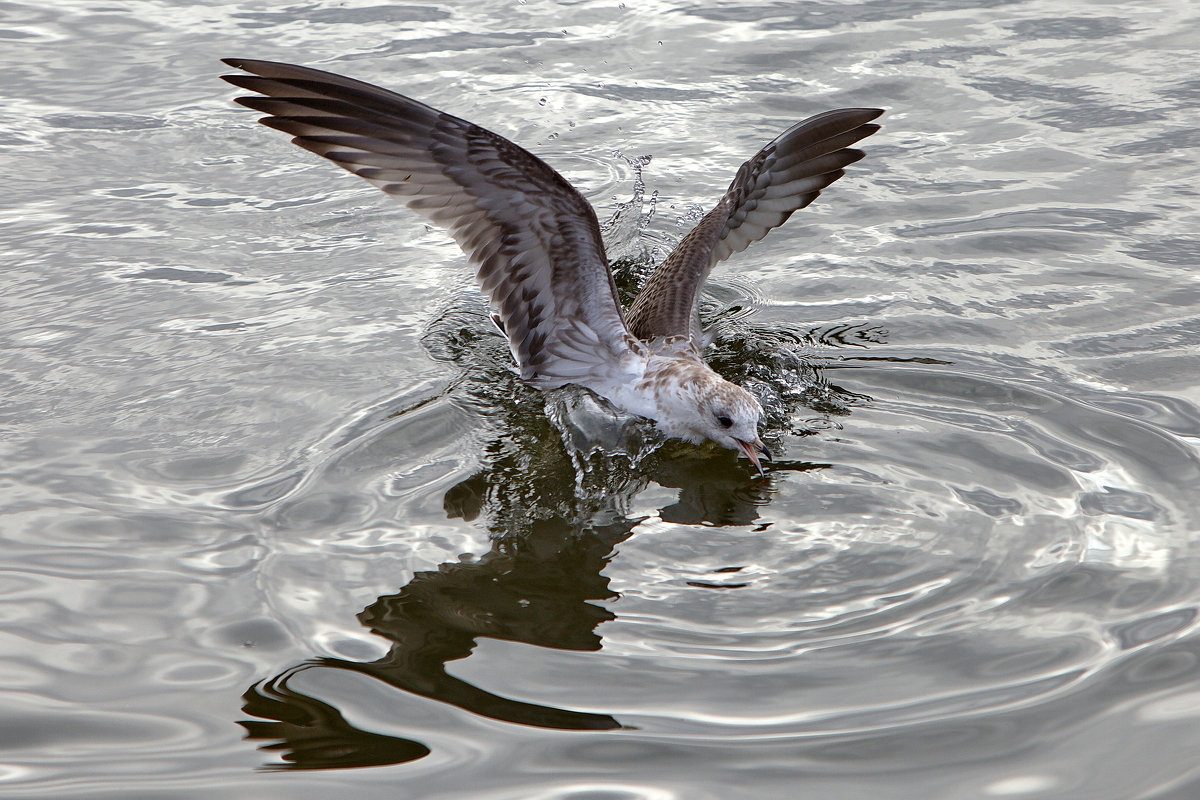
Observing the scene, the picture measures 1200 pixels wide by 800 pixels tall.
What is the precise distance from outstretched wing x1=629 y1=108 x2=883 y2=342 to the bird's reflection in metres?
0.77

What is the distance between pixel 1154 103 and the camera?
8.29 meters

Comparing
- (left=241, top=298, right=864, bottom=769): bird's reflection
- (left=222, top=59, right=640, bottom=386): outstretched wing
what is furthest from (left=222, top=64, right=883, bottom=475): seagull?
(left=241, top=298, right=864, bottom=769): bird's reflection

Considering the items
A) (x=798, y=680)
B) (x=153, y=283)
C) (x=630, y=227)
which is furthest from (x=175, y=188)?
(x=798, y=680)

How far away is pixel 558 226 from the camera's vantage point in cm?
559

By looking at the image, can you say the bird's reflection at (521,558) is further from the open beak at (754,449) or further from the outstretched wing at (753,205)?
the outstretched wing at (753,205)

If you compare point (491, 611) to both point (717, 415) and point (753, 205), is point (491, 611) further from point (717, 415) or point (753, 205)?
point (753, 205)

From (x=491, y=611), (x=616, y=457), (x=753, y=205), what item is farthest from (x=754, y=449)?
(x=753, y=205)

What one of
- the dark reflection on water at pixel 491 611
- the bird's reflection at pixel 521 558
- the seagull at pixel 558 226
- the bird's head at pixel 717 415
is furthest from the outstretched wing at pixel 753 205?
the dark reflection on water at pixel 491 611

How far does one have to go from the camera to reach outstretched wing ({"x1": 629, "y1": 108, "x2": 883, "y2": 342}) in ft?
20.9

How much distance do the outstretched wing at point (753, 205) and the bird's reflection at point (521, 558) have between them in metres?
0.77

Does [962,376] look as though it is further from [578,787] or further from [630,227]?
[578,787]

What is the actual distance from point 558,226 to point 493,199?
34cm

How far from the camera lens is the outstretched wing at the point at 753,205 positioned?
6.36 metres

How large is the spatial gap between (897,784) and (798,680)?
53cm
